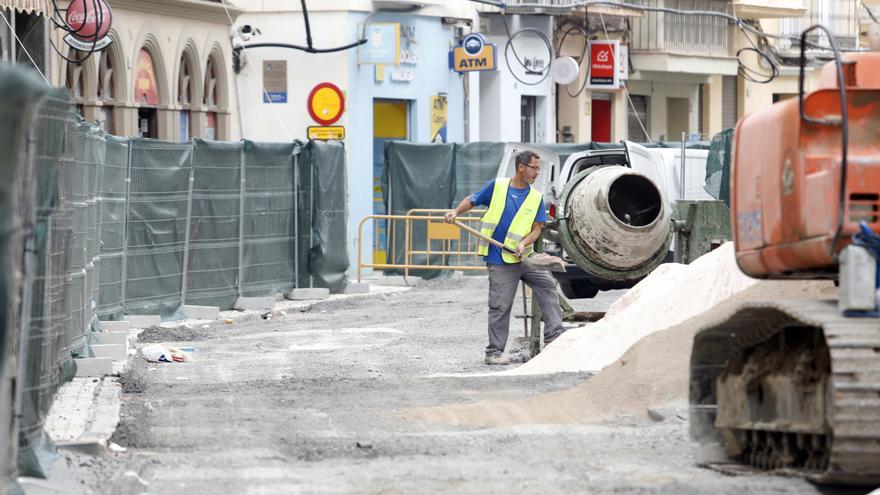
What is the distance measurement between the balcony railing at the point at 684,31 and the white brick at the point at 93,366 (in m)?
33.7

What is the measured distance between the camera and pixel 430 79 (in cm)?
3575

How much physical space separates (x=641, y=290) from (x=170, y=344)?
15.0 feet

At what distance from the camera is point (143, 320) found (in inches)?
748

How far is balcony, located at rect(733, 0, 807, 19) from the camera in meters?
50.0

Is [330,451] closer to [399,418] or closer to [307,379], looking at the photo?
[399,418]

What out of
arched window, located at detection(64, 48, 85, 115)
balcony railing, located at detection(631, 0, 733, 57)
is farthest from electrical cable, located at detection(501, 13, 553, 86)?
arched window, located at detection(64, 48, 85, 115)

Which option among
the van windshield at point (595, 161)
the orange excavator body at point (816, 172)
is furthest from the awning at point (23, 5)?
the orange excavator body at point (816, 172)

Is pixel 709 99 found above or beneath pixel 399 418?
above

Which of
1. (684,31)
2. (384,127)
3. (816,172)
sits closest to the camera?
(816,172)

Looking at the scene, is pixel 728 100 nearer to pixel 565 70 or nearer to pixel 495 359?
pixel 565 70

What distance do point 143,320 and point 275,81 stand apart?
14904 mm

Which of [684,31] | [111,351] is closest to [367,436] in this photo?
[111,351]

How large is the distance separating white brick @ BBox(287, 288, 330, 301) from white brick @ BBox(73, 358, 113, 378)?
10.0 m

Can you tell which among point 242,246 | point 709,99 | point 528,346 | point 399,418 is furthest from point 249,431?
point 709,99
